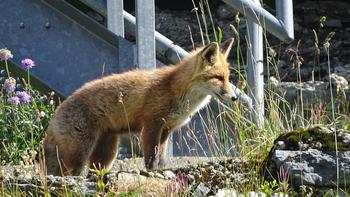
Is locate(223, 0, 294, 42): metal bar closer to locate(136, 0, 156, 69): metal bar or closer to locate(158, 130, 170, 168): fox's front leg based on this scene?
locate(136, 0, 156, 69): metal bar

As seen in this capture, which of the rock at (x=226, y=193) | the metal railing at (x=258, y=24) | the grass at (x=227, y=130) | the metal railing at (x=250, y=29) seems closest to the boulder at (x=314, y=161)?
the grass at (x=227, y=130)

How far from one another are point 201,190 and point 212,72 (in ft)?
9.73

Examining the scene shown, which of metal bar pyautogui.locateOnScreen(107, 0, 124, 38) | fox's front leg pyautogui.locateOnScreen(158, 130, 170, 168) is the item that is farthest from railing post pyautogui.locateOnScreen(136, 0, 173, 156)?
fox's front leg pyautogui.locateOnScreen(158, 130, 170, 168)

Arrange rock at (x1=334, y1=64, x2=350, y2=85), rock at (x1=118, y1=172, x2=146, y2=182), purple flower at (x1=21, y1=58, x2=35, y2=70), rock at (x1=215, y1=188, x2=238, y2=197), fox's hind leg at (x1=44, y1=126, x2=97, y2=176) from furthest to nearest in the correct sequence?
rock at (x1=334, y1=64, x2=350, y2=85), purple flower at (x1=21, y1=58, x2=35, y2=70), fox's hind leg at (x1=44, y1=126, x2=97, y2=176), rock at (x1=118, y1=172, x2=146, y2=182), rock at (x1=215, y1=188, x2=238, y2=197)

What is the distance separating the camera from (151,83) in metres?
7.45

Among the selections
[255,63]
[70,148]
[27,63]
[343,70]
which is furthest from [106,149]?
[343,70]

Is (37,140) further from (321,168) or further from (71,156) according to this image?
(321,168)

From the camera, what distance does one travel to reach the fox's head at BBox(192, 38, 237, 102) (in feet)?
24.8

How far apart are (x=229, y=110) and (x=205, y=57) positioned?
1.69ft

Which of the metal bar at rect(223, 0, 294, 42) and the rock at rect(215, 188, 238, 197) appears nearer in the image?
the rock at rect(215, 188, 238, 197)

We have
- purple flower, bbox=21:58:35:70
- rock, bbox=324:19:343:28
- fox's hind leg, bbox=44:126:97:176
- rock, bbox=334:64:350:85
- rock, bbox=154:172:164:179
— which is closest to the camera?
rock, bbox=154:172:164:179

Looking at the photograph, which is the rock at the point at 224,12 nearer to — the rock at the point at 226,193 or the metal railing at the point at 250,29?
the metal railing at the point at 250,29

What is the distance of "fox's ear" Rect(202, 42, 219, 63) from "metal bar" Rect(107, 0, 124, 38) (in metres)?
0.72

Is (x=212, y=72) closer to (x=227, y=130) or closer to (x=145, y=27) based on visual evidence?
(x=145, y=27)
